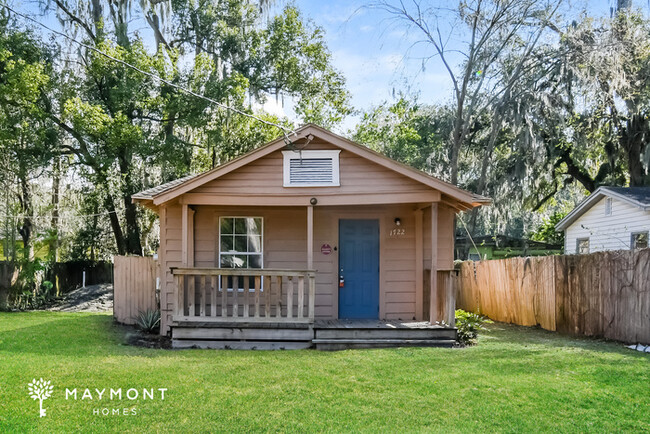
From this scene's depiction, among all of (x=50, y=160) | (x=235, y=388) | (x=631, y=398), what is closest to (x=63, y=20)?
(x=50, y=160)

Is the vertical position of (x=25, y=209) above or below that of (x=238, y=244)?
above

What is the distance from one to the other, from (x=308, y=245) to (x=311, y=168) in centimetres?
142

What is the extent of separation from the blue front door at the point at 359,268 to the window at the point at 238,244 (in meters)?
1.63

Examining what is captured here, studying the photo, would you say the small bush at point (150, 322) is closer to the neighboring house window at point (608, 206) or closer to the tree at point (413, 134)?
the neighboring house window at point (608, 206)

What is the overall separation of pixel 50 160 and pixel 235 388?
15.7 meters

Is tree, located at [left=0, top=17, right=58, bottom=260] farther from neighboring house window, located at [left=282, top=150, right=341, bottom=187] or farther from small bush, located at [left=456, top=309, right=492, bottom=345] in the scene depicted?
small bush, located at [left=456, top=309, right=492, bottom=345]

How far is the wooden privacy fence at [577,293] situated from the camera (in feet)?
26.9

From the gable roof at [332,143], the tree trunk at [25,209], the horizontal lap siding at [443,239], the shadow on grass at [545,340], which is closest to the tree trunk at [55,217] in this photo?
the tree trunk at [25,209]

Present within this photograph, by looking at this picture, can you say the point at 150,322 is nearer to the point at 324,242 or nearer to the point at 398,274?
the point at 324,242

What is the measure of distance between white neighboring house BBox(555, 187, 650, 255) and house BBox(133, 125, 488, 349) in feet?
22.8

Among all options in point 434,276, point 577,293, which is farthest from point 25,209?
point 577,293

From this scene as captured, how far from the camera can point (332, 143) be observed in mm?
9547

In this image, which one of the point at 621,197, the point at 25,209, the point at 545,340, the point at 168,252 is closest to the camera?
the point at 545,340

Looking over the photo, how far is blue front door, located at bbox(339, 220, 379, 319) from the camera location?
1034cm
